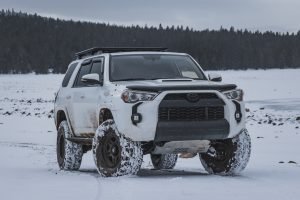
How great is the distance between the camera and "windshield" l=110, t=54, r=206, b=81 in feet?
33.2

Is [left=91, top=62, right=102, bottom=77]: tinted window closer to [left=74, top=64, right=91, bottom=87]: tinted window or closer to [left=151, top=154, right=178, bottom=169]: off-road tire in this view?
[left=74, top=64, right=91, bottom=87]: tinted window

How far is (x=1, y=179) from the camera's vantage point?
9008 millimetres

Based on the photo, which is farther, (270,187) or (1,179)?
(1,179)

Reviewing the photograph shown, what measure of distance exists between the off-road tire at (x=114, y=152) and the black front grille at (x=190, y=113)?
53cm

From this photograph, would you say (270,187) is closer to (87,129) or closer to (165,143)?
(165,143)

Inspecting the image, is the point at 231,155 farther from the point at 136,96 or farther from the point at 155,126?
the point at 136,96

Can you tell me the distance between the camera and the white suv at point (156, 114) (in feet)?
29.0

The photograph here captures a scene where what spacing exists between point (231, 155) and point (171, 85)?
1.52 m

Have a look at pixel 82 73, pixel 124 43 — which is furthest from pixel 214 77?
pixel 124 43

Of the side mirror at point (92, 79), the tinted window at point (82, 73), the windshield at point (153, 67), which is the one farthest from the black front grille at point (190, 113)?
the tinted window at point (82, 73)

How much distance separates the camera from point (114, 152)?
30.1 ft

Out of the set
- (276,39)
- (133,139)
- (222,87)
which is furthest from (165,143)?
(276,39)

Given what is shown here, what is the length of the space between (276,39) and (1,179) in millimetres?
160079

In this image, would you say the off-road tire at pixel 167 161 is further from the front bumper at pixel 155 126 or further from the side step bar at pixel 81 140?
the front bumper at pixel 155 126
